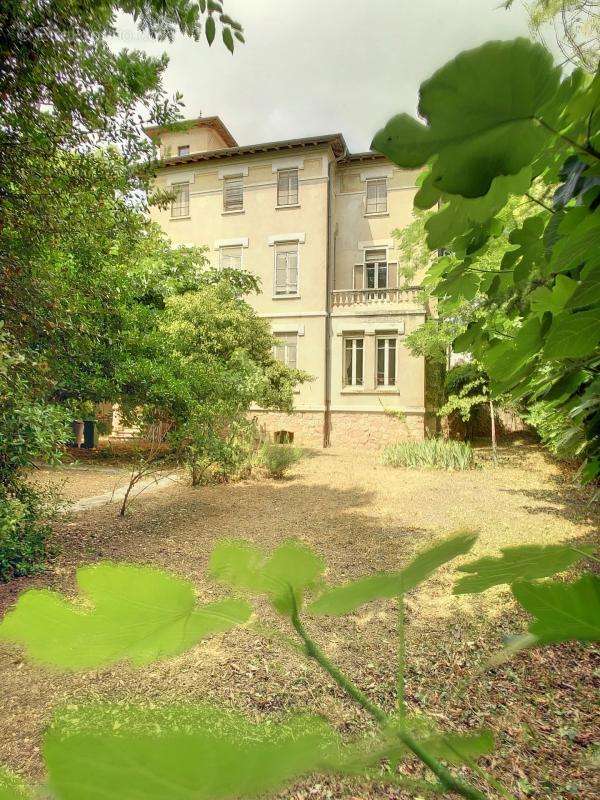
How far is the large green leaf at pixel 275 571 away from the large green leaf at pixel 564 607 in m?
0.10

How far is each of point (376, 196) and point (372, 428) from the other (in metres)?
5.66

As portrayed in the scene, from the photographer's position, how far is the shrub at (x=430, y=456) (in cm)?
795

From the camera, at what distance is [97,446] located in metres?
9.95

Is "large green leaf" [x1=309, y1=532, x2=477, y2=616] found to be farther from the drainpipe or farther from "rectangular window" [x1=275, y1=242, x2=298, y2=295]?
"rectangular window" [x1=275, y1=242, x2=298, y2=295]

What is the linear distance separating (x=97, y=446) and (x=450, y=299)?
1041cm

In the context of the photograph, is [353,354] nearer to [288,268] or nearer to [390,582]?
[288,268]

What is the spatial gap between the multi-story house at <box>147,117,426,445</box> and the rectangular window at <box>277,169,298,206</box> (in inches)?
1.0

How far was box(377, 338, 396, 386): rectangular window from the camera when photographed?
34.9ft

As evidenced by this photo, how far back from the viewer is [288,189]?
36.8 feet

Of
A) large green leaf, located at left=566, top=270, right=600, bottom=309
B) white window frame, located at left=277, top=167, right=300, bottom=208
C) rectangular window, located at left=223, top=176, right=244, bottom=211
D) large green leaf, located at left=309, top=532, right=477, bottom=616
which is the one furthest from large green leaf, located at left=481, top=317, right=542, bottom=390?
rectangular window, located at left=223, top=176, right=244, bottom=211

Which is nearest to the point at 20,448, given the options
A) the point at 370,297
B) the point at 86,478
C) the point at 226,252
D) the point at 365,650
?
the point at 365,650

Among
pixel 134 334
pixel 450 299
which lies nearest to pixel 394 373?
pixel 134 334

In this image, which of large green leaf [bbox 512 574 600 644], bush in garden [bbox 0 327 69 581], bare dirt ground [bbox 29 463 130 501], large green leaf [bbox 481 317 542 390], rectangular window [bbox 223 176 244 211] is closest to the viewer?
large green leaf [bbox 512 574 600 644]

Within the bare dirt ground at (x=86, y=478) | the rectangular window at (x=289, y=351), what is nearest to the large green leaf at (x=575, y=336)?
the bare dirt ground at (x=86, y=478)
